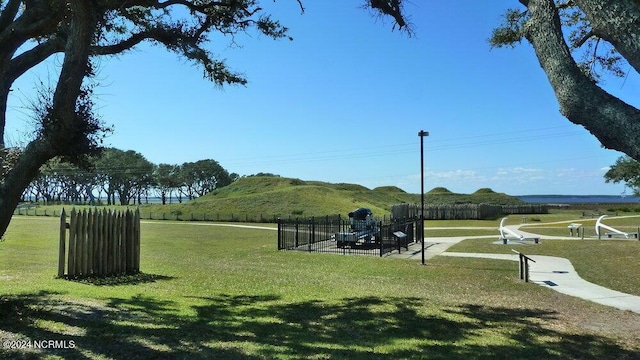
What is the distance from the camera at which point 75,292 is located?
28.5ft

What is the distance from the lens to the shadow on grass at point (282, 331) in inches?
208

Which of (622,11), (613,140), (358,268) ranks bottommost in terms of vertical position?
(358,268)

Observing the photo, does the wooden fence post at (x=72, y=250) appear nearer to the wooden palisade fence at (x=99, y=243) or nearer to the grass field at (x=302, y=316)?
the wooden palisade fence at (x=99, y=243)

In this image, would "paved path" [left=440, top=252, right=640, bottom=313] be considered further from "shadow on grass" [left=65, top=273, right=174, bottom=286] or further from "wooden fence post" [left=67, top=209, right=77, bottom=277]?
"wooden fence post" [left=67, top=209, right=77, bottom=277]

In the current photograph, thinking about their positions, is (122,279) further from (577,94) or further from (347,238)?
(347,238)

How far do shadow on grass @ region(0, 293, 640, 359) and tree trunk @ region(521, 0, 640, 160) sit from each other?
301 centimetres

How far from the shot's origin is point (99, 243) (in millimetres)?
11406

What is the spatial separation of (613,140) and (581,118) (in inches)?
12.6

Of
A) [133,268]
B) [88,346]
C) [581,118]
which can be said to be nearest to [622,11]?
[581,118]

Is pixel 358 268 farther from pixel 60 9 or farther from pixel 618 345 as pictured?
pixel 60 9

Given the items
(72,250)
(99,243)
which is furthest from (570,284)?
(72,250)

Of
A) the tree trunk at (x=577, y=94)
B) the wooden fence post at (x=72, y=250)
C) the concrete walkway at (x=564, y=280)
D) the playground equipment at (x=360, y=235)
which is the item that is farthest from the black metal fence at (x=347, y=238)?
the tree trunk at (x=577, y=94)

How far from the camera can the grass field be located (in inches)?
215

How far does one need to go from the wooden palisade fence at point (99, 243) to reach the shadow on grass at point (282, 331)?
3.02 m
